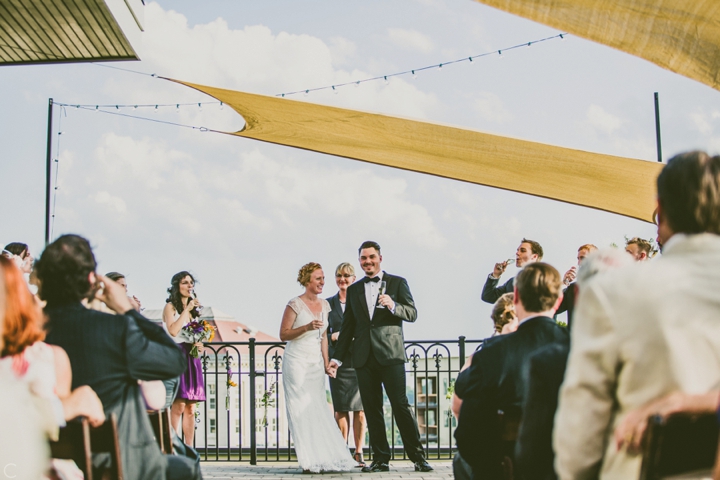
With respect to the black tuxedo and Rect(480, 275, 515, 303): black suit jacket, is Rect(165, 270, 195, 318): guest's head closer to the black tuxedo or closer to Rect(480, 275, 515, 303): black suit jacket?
the black tuxedo

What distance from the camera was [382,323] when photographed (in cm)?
734

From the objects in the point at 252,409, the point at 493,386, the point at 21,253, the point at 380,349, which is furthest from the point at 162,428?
the point at 252,409

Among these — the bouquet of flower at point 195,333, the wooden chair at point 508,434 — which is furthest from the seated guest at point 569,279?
the bouquet of flower at point 195,333

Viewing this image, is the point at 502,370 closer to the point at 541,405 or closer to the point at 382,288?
the point at 541,405

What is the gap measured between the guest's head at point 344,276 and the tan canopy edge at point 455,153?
1327 mm

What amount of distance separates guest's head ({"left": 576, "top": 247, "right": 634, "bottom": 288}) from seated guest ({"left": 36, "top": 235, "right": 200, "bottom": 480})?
1.53 metres

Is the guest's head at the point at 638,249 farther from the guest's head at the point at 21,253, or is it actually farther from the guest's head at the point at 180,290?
the guest's head at the point at 21,253

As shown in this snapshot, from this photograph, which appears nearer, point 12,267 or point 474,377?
point 12,267

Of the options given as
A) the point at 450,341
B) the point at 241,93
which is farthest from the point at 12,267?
the point at 450,341

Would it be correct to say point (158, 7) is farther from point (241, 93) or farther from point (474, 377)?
point (474, 377)

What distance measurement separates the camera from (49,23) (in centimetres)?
746

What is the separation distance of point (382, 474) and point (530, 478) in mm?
4767

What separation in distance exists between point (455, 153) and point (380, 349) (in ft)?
6.16

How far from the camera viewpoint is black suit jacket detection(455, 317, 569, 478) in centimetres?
330
